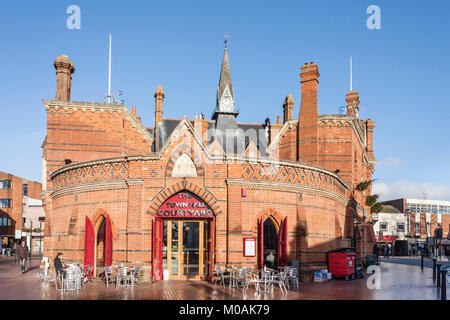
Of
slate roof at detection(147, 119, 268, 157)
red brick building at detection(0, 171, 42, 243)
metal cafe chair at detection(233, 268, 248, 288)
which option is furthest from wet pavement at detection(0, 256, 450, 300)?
red brick building at detection(0, 171, 42, 243)

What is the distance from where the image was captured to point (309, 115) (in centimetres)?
3089

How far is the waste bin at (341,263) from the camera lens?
22.8 metres

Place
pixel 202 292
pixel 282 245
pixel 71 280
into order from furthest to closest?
pixel 282 245 < pixel 71 280 < pixel 202 292

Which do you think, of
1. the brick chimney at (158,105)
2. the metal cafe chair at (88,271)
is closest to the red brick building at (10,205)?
the brick chimney at (158,105)

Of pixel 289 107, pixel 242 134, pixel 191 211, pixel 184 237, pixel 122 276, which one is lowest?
pixel 122 276

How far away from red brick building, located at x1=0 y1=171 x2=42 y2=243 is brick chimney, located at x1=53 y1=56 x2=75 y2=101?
39.0 meters

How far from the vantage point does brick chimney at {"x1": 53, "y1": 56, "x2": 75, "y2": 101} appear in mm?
30438

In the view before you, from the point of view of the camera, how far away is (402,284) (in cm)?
2084

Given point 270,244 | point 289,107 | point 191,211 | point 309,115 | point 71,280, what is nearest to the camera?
point 71,280

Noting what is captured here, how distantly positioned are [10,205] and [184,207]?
181 feet

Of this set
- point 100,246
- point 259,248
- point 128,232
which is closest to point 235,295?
point 259,248

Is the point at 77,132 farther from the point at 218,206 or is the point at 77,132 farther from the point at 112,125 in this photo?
the point at 218,206

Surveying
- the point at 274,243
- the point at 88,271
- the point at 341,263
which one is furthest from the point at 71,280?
the point at 341,263

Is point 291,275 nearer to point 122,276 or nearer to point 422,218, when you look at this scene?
point 122,276
